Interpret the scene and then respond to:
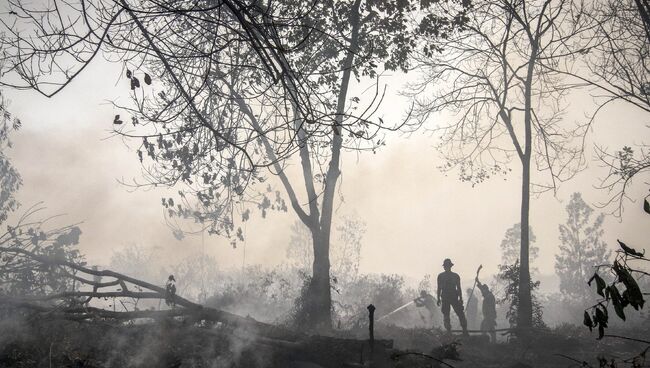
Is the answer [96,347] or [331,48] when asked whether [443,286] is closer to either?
[331,48]

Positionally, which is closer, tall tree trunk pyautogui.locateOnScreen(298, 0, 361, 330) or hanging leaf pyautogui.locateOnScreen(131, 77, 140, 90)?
hanging leaf pyautogui.locateOnScreen(131, 77, 140, 90)

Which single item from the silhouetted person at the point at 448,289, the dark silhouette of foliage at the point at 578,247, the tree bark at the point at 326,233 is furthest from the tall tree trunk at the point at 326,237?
the dark silhouette of foliage at the point at 578,247

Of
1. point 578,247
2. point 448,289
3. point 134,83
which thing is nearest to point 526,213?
point 448,289

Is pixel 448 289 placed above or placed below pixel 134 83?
below

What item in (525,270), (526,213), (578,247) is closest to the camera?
(525,270)

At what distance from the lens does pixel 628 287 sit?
8.38 feet

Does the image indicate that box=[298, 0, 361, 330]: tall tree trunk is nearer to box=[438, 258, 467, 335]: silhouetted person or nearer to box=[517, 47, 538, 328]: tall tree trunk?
box=[438, 258, 467, 335]: silhouetted person

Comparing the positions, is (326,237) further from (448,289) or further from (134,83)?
(134,83)

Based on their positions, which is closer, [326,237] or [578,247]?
[326,237]

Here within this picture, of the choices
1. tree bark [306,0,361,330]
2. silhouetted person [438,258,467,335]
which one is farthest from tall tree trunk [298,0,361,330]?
silhouetted person [438,258,467,335]

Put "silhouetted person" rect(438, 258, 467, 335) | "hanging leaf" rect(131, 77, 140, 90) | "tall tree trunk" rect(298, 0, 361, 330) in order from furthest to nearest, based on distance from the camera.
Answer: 1. "silhouetted person" rect(438, 258, 467, 335)
2. "tall tree trunk" rect(298, 0, 361, 330)
3. "hanging leaf" rect(131, 77, 140, 90)

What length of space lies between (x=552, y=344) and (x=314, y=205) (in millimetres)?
6979

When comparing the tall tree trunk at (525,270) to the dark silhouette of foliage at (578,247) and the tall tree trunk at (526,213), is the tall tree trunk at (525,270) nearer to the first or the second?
the tall tree trunk at (526,213)

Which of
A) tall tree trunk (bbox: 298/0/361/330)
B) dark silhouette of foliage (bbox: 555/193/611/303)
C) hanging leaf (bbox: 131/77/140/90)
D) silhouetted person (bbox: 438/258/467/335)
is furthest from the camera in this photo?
dark silhouette of foliage (bbox: 555/193/611/303)
